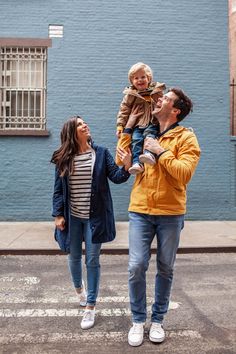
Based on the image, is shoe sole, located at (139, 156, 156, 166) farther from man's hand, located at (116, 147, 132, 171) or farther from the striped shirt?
the striped shirt

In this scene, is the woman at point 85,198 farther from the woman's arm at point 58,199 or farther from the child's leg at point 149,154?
the child's leg at point 149,154

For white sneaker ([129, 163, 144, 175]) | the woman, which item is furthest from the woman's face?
white sneaker ([129, 163, 144, 175])

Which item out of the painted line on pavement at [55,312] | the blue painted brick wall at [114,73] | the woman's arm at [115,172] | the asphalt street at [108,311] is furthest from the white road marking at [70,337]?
the blue painted brick wall at [114,73]

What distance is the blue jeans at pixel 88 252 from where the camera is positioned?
3708mm

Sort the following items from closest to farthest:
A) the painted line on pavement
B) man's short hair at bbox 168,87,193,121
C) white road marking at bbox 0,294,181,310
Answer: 1. man's short hair at bbox 168,87,193,121
2. the painted line on pavement
3. white road marking at bbox 0,294,181,310

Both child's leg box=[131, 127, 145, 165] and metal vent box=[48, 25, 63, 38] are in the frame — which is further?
metal vent box=[48, 25, 63, 38]

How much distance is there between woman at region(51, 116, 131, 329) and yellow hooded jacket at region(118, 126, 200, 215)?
442 millimetres

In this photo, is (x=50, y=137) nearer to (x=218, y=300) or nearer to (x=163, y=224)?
(x=218, y=300)

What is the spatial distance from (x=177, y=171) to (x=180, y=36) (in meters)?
7.78

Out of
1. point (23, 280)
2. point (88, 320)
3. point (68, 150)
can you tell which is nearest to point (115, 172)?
point (68, 150)

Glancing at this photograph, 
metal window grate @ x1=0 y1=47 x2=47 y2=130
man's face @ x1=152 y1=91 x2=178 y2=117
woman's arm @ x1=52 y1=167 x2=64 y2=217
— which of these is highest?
metal window grate @ x1=0 y1=47 x2=47 y2=130

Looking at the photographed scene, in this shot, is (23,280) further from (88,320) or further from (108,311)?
(88,320)

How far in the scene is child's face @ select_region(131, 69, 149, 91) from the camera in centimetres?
349

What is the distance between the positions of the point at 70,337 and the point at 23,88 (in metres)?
7.59
